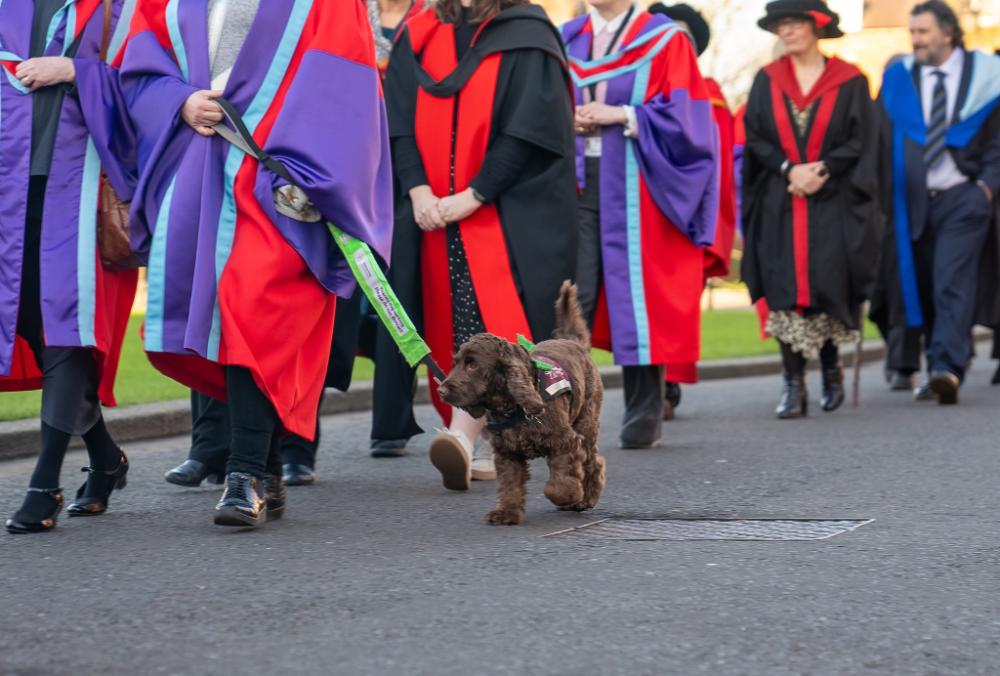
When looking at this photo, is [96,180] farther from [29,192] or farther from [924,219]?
[924,219]

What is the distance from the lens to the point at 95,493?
19.2ft

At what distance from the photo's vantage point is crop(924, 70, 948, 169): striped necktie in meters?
10.6

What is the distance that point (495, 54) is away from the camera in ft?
21.4

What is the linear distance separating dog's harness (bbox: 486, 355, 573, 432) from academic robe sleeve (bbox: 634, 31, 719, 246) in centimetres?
253

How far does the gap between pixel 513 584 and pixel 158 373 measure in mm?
6487

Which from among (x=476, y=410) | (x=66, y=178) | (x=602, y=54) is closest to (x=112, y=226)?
(x=66, y=178)

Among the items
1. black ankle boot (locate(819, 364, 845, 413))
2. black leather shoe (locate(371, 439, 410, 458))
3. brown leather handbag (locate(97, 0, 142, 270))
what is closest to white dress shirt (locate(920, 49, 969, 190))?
black ankle boot (locate(819, 364, 845, 413))

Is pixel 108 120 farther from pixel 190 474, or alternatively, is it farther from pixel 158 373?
pixel 158 373

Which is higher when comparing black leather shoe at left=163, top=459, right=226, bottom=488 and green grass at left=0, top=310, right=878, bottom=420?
black leather shoe at left=163, top=459, right=226, bottom=488

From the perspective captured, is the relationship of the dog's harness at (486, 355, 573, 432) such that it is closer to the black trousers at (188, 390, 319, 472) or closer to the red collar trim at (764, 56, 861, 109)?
the black trousers at (188, 390, 319, 472)

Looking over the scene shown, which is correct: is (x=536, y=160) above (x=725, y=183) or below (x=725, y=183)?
above

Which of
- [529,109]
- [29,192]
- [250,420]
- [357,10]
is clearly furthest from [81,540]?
[529,109]

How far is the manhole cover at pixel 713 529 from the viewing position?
5.21 meters

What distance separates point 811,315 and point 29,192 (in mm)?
5428
